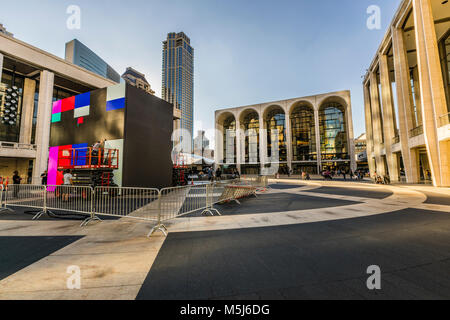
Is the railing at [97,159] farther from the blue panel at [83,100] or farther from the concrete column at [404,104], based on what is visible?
the concrete column at [404,104]

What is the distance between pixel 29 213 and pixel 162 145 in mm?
9460

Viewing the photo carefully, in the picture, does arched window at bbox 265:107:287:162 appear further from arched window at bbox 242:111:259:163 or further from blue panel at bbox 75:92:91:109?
blue panel at bbox 75:92:91:109

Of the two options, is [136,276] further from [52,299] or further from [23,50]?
[23,50]

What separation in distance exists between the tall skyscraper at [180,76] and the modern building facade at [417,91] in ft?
434

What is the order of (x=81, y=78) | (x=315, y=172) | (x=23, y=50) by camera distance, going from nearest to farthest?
1. (x=23, y=50)
2. (x=81, y=78)
3. (x=315, y=172)

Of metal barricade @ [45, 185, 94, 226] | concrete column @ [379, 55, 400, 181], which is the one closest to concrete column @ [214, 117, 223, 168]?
concrete column @ [379, 55, 400, 181]

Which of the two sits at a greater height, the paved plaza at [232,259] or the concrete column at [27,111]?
the concrete column at [27,111]

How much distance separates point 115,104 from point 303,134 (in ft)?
184

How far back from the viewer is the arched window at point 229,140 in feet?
214

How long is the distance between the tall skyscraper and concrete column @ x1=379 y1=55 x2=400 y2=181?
132 m

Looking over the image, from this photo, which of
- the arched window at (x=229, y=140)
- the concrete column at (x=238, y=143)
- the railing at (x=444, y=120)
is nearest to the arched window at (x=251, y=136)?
the concrete column at (x=238, y=143)

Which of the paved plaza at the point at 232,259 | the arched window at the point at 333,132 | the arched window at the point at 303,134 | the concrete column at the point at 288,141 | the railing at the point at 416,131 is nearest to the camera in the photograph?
the paved plaza at the point at 232,259
